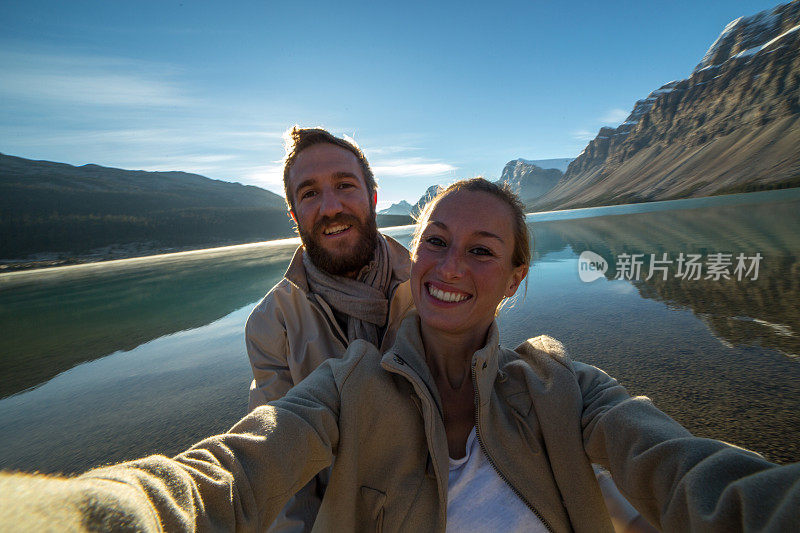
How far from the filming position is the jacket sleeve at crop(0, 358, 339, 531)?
0.81 meters

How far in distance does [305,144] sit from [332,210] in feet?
2.83

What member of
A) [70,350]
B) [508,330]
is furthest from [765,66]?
[70,350]

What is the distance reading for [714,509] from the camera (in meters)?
1.20

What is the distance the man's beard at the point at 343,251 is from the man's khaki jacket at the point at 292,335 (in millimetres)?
266

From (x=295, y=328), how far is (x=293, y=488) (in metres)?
1.86

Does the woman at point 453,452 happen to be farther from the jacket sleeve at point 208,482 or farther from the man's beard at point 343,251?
the man's beard at point 343,251

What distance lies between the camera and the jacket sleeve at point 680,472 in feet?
3.53

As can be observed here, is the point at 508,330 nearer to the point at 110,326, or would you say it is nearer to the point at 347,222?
the point at 347,222

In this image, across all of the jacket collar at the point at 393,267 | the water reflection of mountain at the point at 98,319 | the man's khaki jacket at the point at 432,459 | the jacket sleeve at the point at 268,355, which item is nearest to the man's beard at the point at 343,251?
the jacket collar at the point at 393,267

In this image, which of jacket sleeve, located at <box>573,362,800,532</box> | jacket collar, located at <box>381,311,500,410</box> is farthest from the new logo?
jacket sleeve, located at <box>573,362,800,532</box>

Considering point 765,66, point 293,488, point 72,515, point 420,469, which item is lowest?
point 420,469

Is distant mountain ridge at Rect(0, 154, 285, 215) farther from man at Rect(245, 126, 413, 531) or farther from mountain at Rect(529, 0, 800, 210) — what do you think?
mountain at Rect(529, 0, 800, 210)

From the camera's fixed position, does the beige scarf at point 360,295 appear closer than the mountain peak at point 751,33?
Yes

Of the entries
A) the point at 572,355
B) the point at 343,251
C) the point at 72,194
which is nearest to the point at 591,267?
the point at 572,355
